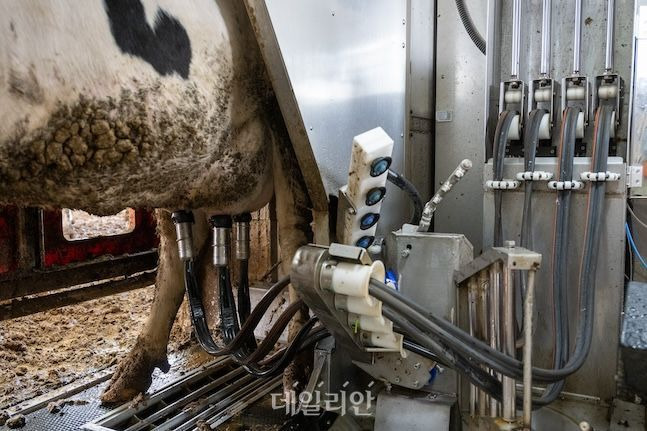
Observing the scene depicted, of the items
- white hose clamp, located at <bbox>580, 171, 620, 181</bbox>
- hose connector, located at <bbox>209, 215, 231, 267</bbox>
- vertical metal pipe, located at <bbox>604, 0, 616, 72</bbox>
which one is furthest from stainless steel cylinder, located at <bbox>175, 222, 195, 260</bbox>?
vertical metal pipe, located at <bbox>604, 0, 616, 72</bbox>

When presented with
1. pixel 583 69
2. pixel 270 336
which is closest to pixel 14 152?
pixel 270 336

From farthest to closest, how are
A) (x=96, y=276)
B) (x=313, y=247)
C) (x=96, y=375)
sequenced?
1. (x=96, y=276)
2. (x=96, y=375)
3. (x=313, y=247)

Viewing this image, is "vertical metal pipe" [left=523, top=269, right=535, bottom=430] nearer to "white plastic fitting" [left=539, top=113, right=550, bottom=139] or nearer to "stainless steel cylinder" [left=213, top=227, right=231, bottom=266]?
"white plastic fitting" [left=539, top=113, right=550, bottom=139]

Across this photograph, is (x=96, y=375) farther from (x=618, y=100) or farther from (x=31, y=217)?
(x=618, y=100)

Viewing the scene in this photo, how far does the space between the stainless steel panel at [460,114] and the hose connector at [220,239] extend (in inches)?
44.0

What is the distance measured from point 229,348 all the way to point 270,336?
6.4 inches

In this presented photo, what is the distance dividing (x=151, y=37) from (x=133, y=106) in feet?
0.57

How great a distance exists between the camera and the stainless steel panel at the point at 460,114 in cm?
248

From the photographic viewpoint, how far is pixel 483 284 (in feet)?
4.97

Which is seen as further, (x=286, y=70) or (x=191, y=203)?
(x=191, y=203)

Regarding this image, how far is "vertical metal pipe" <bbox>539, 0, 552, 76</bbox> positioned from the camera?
216 cm

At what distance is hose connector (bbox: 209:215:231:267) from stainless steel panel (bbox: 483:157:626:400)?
1081mm

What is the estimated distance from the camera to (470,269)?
1.53 m

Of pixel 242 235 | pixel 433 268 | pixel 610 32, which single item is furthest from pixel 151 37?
pixel 610 32
